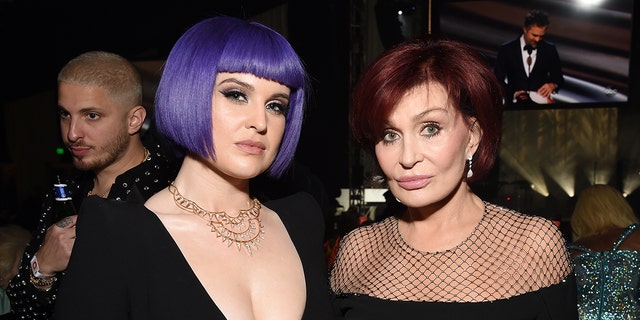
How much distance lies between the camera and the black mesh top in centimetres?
174

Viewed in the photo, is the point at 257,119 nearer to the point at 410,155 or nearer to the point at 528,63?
the point at 410,155

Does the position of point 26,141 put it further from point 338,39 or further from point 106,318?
point 106,318

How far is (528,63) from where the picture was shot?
7215 millimetres

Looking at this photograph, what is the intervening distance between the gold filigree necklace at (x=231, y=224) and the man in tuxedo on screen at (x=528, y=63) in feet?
20.5

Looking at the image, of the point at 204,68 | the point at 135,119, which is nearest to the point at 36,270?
the point at 135,119

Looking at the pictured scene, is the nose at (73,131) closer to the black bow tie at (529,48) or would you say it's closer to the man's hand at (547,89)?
the black bow tie at (529,48)

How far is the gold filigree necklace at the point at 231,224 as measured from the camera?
154cm

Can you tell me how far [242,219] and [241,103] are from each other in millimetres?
345

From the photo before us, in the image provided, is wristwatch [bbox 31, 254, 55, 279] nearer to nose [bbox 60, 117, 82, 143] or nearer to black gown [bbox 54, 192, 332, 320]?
nose [bbox 60, 117, 82, 143]

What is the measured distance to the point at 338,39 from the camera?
7.57m

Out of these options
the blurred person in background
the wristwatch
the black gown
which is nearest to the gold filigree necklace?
the black gown

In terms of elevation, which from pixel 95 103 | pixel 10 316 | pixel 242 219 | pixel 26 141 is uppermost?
pixel 95 103

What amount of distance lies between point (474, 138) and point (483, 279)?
1.45 ft

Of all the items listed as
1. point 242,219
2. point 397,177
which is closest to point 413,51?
point 397,177
